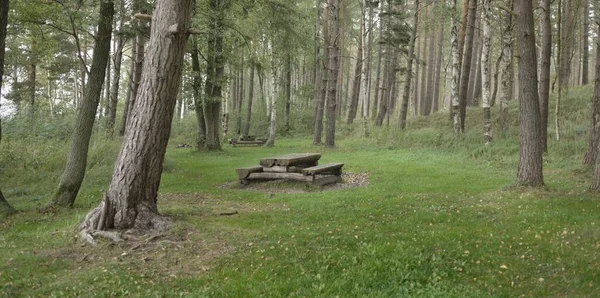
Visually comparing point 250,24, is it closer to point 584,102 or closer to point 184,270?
point 584,102

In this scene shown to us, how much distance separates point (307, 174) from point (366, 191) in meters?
1.78

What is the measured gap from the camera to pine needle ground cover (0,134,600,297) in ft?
14.7

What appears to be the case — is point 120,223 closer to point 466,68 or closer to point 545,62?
point 545,62

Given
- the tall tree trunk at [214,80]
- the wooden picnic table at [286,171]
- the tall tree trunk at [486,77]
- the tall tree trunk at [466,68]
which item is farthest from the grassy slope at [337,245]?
the tall tree trunk at [214,80]

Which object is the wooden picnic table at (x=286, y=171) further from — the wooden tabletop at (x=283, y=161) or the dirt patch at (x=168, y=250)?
the dirt patch at (x=168, y=250)

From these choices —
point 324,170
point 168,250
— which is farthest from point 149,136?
point 324,170

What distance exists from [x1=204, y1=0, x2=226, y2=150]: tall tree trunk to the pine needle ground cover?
410 inches

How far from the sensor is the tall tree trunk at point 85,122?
840 centimetres

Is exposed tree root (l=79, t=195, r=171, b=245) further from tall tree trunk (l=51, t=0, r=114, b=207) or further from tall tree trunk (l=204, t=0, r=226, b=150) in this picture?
tall tree trunk (l=204, t=0, r=226, b=150)

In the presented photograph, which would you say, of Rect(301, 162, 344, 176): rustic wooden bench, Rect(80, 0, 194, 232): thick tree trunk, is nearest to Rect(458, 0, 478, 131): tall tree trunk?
Rect(301, 162, 344, 176): rustic wooden bench

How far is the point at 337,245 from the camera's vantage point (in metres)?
5.68

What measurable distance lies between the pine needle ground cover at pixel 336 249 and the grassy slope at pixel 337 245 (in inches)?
0.8

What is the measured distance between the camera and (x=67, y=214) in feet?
25.9

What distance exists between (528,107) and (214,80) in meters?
13.7
